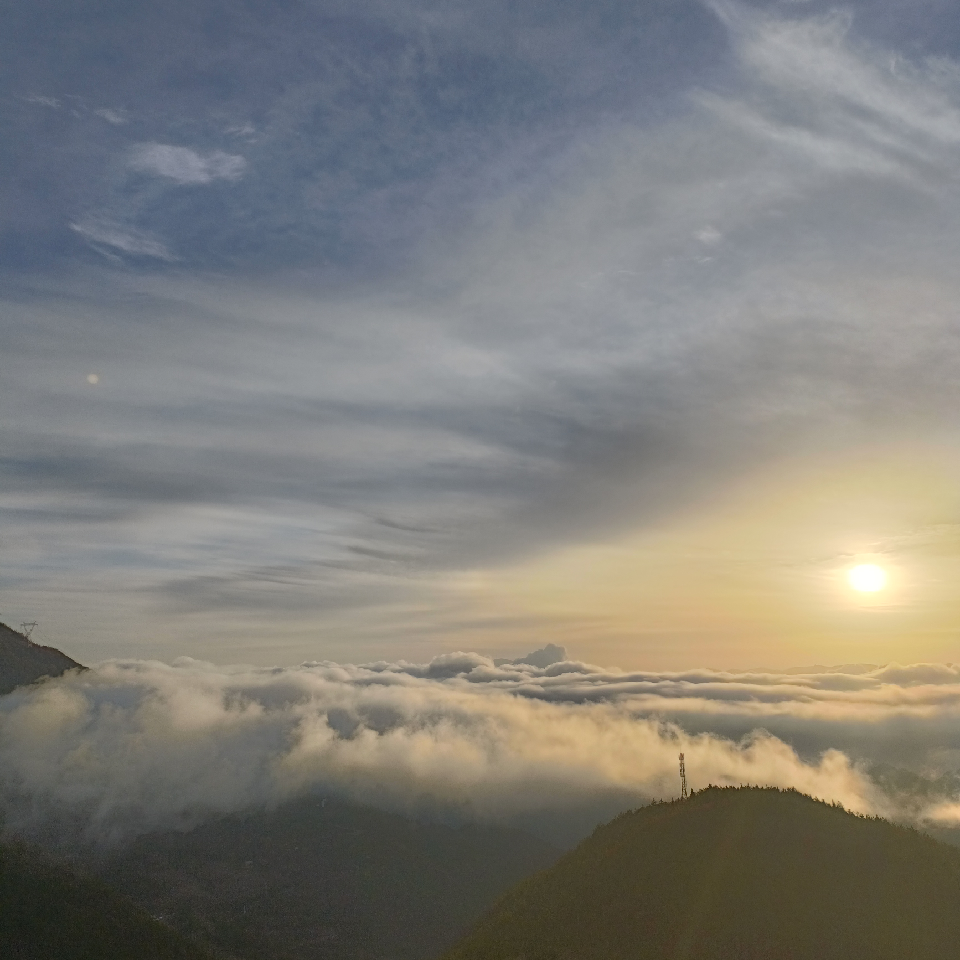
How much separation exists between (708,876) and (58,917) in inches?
5015

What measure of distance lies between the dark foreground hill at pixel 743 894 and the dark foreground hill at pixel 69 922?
7994 centimetres

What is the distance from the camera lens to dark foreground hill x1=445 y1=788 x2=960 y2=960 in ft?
262

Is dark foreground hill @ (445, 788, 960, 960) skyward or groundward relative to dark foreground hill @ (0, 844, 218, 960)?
skyward

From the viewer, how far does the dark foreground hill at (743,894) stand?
8000 centimetres

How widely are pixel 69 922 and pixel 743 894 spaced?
130m

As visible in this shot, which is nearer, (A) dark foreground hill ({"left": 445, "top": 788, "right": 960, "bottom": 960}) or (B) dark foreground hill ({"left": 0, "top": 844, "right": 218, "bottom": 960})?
(A) dark foreground hill ({"left": 445, "top": 788, "right": 960, "bottom": 960})

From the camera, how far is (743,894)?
291 ft

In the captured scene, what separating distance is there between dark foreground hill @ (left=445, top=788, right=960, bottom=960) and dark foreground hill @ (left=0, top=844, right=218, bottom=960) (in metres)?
79.9

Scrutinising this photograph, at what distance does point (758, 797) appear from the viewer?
361 ft

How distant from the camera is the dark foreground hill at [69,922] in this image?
138 meters

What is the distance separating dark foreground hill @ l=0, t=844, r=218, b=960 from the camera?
Result: 13762 cm

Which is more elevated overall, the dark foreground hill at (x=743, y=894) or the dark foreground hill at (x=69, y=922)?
the dark foreground hill at (x=743, y=894)

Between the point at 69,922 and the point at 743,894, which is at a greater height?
the point at 743,894

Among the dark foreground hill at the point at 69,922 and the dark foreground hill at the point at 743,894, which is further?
the dark foreground hill at the point at 69,922
